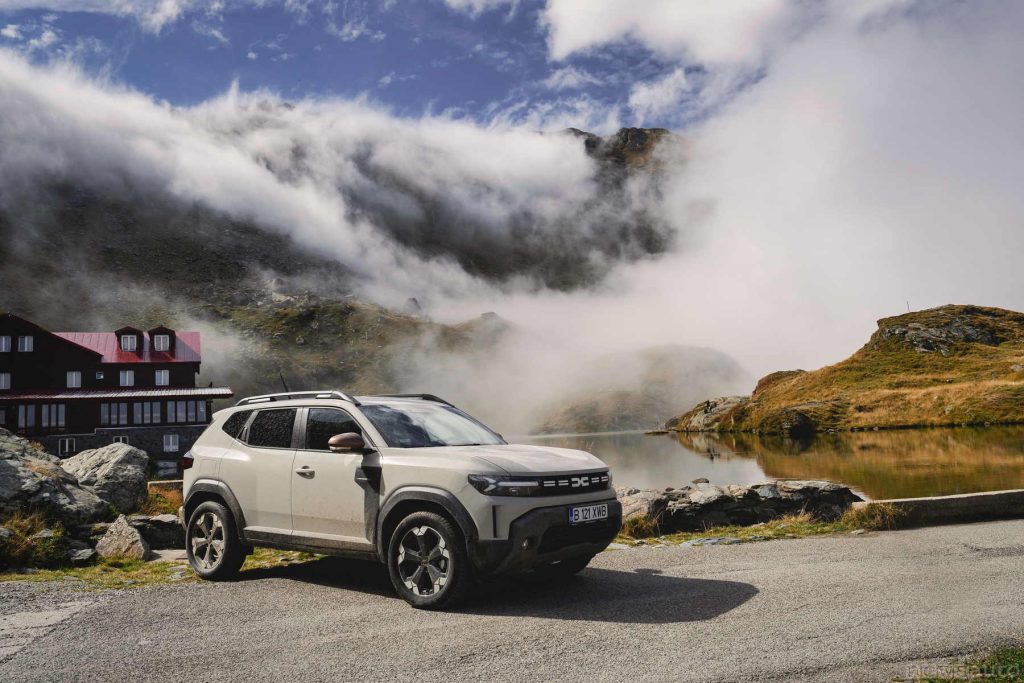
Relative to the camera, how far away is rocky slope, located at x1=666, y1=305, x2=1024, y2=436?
95.0 m

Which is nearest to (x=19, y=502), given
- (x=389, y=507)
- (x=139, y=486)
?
(x=139, y=486)

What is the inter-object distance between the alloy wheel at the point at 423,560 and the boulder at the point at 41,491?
7191 mm

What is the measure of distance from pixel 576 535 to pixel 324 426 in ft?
10.2

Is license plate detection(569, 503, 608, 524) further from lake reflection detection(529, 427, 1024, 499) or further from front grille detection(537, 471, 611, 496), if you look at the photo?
lake reflection detection(529, 427, 1024, 499)

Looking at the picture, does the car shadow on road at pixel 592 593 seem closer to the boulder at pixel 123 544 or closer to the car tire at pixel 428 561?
the car tire at pixel 428 561

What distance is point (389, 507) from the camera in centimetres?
700

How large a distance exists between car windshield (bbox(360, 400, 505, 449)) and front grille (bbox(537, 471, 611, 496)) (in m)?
1.37

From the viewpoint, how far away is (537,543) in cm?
653

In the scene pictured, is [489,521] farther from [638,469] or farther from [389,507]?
[638,469]

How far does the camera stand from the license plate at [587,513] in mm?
6875

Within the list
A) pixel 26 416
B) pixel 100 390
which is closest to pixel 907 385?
pixel 100 390

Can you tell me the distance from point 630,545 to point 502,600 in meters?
4.02

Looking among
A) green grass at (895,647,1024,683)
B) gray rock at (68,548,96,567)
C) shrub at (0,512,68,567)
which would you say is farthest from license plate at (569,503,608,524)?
shrub at (0,512,68,567)

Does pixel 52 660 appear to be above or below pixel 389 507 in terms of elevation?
below
